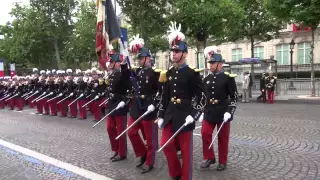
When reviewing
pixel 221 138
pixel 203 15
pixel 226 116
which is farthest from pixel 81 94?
pixel 203 15

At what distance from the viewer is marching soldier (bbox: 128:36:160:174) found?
6.21 metres

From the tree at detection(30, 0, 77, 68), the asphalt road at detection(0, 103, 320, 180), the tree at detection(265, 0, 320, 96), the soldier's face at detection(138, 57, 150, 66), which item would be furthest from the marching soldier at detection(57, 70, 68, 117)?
the tree at detection(30, 0, 77, 68)

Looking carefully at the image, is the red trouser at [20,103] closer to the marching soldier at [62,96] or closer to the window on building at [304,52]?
the marching soldier at [62,96]

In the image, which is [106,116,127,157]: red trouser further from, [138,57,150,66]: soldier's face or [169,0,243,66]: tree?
[169,0,243,66]: tree

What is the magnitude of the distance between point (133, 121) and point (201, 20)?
16.5 meters

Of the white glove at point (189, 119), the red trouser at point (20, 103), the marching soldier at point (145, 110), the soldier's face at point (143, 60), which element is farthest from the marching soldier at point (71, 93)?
the white glove at point (189, 119)

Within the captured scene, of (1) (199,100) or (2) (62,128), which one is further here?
(2) (62,128)

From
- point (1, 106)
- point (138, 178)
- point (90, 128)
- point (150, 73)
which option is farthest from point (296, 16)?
point (1, 106)

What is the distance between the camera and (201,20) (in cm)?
2184

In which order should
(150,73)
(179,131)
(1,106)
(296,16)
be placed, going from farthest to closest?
(1,106) < (296,16) < (150,73) < (179,131)

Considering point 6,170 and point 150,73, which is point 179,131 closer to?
point 150,73

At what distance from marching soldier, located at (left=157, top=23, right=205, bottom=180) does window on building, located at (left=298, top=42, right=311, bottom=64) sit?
42110 millimetres

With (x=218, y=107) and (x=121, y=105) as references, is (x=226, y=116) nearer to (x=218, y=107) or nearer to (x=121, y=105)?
(x=218, y=107)

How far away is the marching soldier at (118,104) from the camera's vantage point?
22.4 feet
